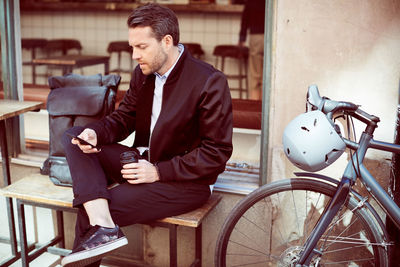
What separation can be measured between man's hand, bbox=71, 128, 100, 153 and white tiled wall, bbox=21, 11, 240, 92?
4863 mm

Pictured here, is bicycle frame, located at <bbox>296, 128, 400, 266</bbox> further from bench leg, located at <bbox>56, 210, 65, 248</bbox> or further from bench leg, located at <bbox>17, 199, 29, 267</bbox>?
bench leg, located at <bbox>56, 210, 65, 248</bbox>

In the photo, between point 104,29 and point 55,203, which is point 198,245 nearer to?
point 55,203

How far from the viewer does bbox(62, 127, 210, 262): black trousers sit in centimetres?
214

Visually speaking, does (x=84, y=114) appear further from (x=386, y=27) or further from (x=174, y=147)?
(x=386, y=27)


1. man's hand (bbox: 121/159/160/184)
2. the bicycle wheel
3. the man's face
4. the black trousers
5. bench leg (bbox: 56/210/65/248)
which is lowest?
bench leg (bbox: 56/210/65/248)

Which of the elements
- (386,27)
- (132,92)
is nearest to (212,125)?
(132,92)

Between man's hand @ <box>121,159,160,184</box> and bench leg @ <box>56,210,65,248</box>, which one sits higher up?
man's hand @ <box>121,159,160,184</box>

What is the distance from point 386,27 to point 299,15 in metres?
0.44

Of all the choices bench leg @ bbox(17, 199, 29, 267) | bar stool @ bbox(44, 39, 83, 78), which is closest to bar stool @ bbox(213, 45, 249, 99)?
bar stool @ bbox(44, 39, 83, 78)

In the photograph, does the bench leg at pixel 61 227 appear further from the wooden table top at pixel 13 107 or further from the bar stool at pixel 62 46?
the bar stool at pixel 62 46

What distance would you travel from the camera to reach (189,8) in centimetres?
667

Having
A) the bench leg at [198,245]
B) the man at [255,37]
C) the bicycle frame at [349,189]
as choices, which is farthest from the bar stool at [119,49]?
the bicycle frame at [349,189]

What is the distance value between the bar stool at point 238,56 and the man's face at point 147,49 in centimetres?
440

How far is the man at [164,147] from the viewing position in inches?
85.7
